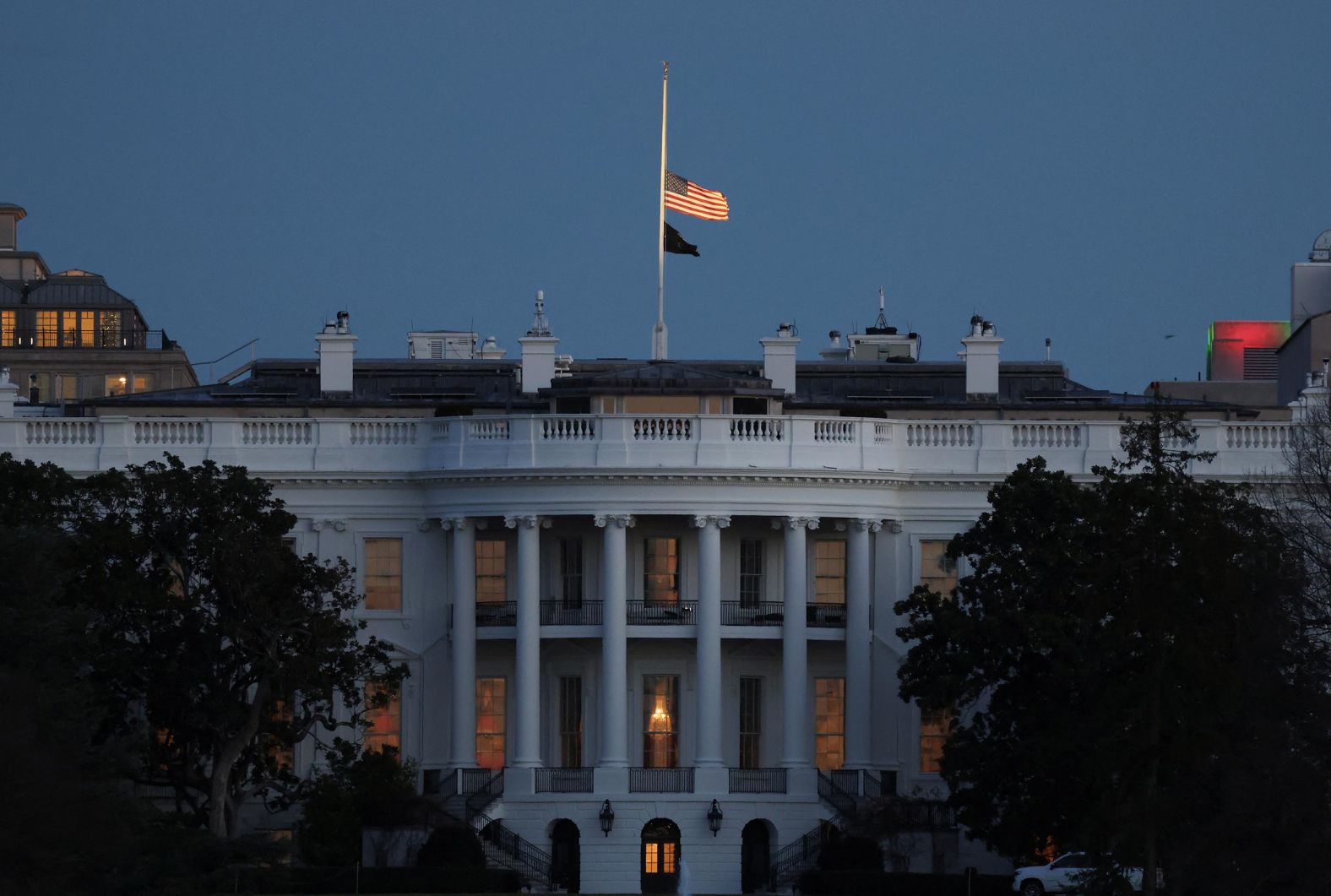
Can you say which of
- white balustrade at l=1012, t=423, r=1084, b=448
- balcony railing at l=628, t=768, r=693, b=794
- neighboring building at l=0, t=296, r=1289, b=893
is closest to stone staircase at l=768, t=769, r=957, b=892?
neighboring building at l=0, t=296, r=1289, b=893

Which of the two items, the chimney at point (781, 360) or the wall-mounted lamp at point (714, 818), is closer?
the wall-mounted lamp at point (714, 818)

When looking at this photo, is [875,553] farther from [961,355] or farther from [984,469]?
[961,355]

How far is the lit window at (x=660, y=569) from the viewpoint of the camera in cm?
9150

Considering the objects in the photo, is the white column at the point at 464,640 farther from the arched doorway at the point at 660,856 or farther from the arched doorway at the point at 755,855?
the arched doorway at the point at 755,855

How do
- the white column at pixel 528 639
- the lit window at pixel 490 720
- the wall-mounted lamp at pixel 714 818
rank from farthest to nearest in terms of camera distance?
the lit window at pixel 490 720, the white column at pixel 528 639, the wall-mounted lamp at pixel 714 818

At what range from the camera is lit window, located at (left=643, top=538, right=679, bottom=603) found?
9150 cm

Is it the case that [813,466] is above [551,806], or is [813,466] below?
above

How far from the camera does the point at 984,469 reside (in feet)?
299

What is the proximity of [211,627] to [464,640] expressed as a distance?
9875 mm

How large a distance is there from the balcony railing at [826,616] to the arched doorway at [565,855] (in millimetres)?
8500

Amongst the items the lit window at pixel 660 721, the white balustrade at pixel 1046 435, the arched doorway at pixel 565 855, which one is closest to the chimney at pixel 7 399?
the lit window at pixel 660 721

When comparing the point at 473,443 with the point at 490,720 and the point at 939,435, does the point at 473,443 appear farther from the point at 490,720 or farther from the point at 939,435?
the point at 939,435

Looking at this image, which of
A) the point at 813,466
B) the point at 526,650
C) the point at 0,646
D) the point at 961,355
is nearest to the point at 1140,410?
the point at 961,355

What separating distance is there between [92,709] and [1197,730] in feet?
80.0
